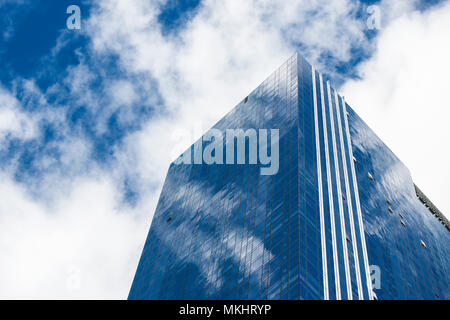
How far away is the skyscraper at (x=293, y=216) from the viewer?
255 feet

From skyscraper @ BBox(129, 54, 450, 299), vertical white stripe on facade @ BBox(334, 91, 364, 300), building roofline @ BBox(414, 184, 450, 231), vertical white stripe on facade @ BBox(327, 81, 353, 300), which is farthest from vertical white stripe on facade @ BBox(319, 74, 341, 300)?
building roofline @ BBox(414, 184, 450, 231)

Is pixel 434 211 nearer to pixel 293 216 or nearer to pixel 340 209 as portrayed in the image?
pixel 340 209

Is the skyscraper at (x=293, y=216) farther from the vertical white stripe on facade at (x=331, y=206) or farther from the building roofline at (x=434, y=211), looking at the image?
the building roofline at (x=434, y=211)

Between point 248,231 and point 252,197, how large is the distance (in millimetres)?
8388

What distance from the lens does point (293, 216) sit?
79562 millimetres

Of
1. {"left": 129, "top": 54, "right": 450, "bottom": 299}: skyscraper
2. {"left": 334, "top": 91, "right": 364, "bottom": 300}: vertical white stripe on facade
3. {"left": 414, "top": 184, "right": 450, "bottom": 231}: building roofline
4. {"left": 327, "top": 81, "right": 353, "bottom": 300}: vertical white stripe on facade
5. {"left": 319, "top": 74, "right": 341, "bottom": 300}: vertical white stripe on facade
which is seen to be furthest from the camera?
{"left": 414, "top": 184, "right": 450, "bottom": 231}: building roofline

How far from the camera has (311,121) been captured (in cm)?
10294

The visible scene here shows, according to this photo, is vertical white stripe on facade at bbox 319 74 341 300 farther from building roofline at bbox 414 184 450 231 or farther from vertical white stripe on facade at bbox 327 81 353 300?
building roofline at bbox 414 184 450 231

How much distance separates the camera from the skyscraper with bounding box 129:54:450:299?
7762 cm

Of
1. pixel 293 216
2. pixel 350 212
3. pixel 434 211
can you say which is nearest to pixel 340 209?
pixel 350 212

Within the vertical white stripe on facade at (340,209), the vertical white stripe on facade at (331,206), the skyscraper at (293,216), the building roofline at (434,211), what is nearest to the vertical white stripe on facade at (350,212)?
the skyscraper at (293,216)
